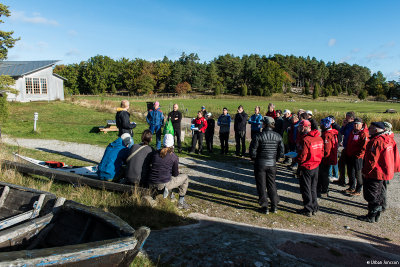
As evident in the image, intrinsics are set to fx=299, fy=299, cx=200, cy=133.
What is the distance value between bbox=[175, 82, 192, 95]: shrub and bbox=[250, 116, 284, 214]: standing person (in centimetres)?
7990

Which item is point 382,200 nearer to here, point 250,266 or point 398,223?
point 398,223

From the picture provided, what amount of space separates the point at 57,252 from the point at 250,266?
95.8 inches

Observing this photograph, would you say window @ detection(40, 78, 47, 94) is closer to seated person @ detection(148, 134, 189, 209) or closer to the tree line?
seated person @ detection(148, 134, 189, 209)

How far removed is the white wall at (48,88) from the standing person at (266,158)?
32.4 m

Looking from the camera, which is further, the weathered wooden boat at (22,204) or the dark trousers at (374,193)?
the dark trousers at (374,193)

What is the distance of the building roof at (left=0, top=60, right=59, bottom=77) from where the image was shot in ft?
106

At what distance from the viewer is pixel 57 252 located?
271 cm

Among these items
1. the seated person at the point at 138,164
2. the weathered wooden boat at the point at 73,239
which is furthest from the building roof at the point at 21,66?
the weathered wooden boat at the point at 73,239

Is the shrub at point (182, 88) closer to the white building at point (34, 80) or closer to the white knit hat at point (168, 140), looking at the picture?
the white building at point (34, 80)

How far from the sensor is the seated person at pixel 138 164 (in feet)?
19.7

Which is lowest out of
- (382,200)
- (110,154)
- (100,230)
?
(382,200)

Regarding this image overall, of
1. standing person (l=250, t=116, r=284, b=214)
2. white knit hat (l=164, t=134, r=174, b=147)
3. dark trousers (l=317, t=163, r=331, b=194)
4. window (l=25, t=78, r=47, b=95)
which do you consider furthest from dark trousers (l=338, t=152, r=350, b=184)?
window (l=25, t=78, r=47, b=95)

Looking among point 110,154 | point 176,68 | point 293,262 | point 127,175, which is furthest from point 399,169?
point 176,68

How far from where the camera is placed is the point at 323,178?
7414 millimetres
